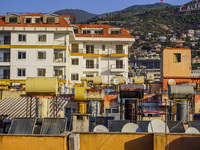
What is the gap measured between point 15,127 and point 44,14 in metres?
41.5

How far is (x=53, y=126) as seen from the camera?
24.2 m

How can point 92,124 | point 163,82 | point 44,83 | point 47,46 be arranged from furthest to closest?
1. point 47,46
2. point 163,82
3. point 44,83
4. point 92,124

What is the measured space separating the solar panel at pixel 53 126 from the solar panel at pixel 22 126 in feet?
2.13

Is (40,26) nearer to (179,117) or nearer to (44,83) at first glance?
(44,83)

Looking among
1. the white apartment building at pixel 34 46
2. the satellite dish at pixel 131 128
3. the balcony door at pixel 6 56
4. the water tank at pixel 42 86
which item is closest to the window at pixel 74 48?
the white apartment building at pixel 34 46

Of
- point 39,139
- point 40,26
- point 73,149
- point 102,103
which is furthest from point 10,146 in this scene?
point 40,26

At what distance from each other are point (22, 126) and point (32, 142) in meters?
2.93

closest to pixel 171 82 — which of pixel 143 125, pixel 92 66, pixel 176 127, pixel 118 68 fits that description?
pixel 118 68

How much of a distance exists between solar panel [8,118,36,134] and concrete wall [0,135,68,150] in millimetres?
2037

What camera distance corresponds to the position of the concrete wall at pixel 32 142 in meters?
21.0

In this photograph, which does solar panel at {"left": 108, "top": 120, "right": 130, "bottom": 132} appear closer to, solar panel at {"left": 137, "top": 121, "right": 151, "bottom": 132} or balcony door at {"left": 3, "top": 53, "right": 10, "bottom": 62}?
solar panel at {"left": 137, "top": 121, "right": 151, "bottom": 132}

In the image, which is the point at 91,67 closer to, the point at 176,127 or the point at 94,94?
the point at 94,94

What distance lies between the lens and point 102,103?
44000 mm

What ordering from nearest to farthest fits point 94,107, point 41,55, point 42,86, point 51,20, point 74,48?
1. point 42,86
2. point 94,107
3. point 41,55
4. point 51,20
5. point 74,48
